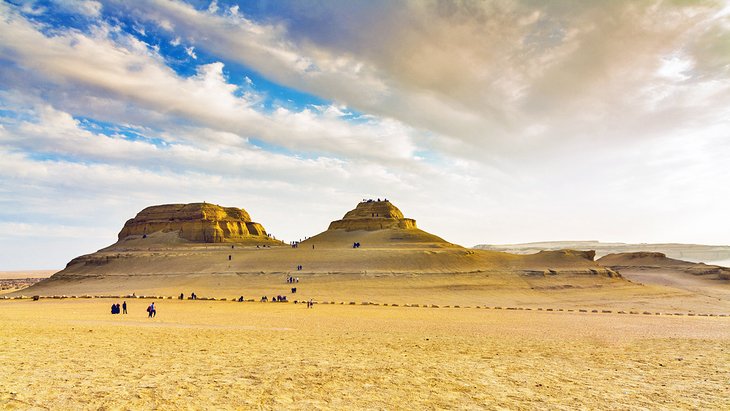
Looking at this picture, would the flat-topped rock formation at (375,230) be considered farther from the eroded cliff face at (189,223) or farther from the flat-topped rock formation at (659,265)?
the flat-topped rock formation at (659,265)

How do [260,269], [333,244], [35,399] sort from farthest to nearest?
[333,244] < [260,269] < [35,399]

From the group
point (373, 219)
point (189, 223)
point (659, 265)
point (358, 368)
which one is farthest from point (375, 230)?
point (358, 368)

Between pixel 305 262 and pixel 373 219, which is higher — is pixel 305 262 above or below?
below

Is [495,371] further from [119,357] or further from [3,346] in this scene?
[3,346]

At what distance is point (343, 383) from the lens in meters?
11.7

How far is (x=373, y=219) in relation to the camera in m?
103

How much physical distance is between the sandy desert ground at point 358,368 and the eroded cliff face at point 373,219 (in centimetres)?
7622

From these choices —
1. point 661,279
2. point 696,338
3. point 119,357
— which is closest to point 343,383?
point 119,357

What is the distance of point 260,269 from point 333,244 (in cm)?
2291

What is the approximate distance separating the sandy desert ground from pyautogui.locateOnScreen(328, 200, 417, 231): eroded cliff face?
76219mm

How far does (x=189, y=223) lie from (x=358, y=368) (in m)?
97.6

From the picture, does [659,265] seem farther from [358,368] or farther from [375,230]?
[358,368]

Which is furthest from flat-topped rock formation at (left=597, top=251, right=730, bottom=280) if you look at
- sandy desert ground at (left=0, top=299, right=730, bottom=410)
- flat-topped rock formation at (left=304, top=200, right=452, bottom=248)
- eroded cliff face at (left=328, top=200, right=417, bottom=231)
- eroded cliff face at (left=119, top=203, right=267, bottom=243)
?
eroded cliff face at (left=119, top=203, right=267, bottom=243)

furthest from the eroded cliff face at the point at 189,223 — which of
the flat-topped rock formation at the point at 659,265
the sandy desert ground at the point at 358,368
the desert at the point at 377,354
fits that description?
the sandy desert ground at the point at 358,368
